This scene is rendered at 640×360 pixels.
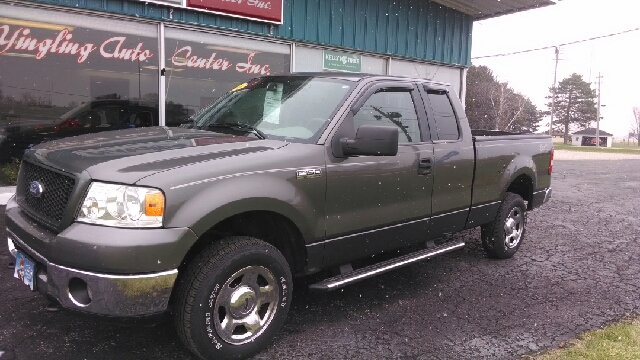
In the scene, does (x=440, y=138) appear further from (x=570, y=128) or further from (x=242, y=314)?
(x=570, y=128)

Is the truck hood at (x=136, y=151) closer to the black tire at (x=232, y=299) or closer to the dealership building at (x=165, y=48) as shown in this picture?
the black tire at (x=232, y=299)

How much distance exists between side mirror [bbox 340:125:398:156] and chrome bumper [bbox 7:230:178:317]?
4.71 ft

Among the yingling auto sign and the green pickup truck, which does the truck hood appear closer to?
the green pickup truck

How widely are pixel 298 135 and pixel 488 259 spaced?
3.17 meters

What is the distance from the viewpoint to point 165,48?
8625 mm

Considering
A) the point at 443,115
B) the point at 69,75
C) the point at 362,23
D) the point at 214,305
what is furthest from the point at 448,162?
the point at 362,23

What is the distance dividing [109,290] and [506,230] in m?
4.29

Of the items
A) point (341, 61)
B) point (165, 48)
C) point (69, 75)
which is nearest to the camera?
point (69, 75)

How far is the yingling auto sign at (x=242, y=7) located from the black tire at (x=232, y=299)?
6.59 metres

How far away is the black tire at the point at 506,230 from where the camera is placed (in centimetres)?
529

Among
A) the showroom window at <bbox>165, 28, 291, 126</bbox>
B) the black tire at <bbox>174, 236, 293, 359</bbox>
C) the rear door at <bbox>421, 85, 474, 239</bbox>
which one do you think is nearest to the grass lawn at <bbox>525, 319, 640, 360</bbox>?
the rear door at <bbox>421, 85, 474, 239</bbox>

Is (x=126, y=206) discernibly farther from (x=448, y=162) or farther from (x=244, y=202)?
(x=448, y=162)

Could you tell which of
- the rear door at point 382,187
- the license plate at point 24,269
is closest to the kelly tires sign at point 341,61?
the rear door at point 382,187

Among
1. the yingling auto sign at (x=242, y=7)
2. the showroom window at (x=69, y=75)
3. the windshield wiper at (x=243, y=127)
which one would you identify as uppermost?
the yingling auto sign at (x=242, y=7)
